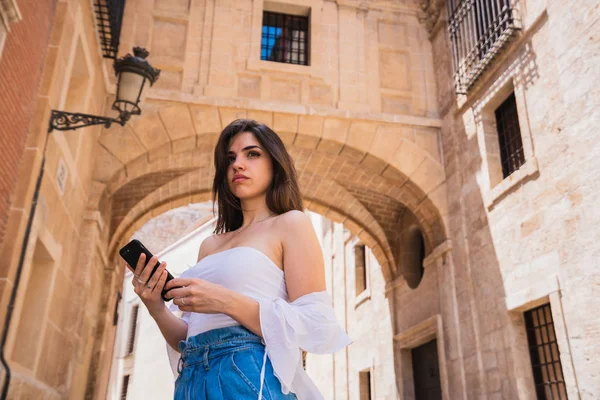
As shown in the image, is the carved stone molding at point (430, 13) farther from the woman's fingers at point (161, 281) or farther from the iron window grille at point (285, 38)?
the woman's fingers at point (161, 281)

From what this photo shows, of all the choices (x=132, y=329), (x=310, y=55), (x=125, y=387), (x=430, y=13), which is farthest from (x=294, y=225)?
(x=132, y=329)

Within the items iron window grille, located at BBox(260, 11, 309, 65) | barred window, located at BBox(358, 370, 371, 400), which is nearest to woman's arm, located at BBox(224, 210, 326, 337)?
iron window grille, located at BBox(260, 11, 309, 65)

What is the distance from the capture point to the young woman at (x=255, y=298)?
1.39 meters

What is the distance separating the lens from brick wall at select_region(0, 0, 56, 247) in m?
4.45

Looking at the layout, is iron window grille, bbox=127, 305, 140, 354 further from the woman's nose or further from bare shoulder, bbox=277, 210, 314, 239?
bare shoulder, bbox=277, 210, 314, 239

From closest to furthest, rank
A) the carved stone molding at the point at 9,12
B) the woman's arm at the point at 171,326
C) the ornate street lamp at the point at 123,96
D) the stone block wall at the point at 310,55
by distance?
the woman's arm at the point at 171,326 → the carved stone molding at the point at 9,12 → the ornate street lamp at the point at 123,96 → the stone block wall at the point at 310,55

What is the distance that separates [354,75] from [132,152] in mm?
3959

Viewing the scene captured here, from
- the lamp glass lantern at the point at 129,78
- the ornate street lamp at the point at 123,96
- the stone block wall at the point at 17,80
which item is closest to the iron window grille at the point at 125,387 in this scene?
the ornate street lamp at the point at 123,96

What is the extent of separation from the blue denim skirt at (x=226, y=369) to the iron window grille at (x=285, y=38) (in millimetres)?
9237

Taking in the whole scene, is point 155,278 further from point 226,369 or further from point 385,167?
point 385,167

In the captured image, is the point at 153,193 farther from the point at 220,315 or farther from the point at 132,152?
the point at 220,315

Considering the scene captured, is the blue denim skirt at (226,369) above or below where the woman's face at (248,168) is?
below

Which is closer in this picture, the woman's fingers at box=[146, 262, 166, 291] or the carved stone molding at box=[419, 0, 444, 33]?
the woman's fingers at box=[146, 262, 166, 291]

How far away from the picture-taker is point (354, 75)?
31.6ft
